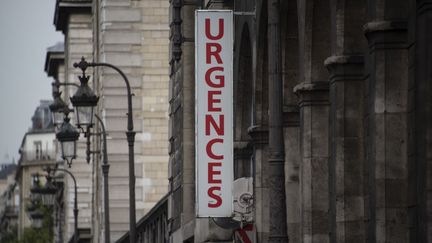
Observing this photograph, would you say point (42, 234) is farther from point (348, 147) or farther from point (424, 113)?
point (424, 113)

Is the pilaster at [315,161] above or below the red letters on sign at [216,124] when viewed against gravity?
below

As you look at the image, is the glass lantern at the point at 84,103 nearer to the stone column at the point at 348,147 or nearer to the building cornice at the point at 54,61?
the stone column at the point at 348,147

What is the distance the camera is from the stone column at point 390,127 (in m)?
25.7

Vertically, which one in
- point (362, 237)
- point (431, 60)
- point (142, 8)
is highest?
point (142, 8)

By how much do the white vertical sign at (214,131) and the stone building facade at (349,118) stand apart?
87cm

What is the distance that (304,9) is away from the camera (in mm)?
31812

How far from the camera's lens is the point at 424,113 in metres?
24.0

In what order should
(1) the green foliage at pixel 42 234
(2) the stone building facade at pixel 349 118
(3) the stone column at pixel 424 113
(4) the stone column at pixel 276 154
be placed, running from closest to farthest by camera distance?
(3) the stone column at pixel 424 113
(2) the stone building facade at pixel 349 118
(4) the stone column at pixel 276 154
(1) the green foliage at pixel 42 234

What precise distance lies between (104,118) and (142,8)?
4724 millimetres

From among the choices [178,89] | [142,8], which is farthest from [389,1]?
[142,8]

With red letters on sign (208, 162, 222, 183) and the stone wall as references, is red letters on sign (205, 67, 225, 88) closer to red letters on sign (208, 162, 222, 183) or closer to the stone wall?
red letters on sign (208, 162, 222, 183)

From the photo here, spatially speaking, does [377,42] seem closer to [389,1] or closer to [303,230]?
→ [389,1]

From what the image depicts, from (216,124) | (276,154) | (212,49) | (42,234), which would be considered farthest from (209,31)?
(42,234)

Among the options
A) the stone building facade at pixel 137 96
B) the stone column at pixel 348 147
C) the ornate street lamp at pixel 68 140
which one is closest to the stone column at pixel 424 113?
the stone column at pixel 348 147
